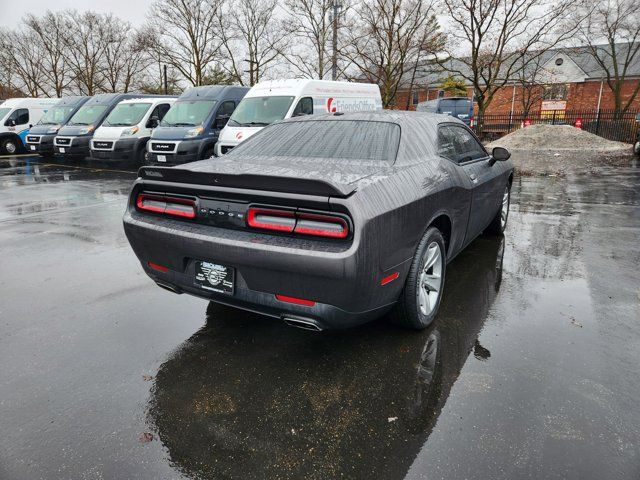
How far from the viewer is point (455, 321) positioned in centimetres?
352

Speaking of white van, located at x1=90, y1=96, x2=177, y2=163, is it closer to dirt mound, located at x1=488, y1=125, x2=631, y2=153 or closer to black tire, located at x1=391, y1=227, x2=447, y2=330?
black tire, located at x1=391, y1=227, x2=447, y2=330

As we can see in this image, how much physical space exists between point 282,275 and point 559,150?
21118 mm

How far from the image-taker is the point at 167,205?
3035 mm

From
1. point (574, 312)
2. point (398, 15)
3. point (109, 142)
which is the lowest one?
point (574, 312)

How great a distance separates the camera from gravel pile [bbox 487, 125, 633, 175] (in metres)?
15.1

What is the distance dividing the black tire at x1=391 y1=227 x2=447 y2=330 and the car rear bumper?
0.43 ft

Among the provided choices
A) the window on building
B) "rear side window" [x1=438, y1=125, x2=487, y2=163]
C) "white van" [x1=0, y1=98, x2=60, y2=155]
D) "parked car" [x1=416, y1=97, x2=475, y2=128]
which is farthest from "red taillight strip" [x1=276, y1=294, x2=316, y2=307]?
the window on building

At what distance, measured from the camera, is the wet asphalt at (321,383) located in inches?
83.0

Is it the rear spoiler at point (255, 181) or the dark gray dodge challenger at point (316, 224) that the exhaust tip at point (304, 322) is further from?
the rear spoiler at point (255, 181)

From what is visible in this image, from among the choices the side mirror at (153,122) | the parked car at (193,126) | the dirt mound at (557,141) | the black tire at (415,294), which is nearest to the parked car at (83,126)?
the side mirror at (153,122)

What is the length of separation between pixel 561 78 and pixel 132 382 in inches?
2114

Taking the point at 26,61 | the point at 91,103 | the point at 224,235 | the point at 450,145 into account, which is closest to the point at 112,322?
the point at 224,235

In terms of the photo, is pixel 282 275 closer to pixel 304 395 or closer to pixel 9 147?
pixel 304 395

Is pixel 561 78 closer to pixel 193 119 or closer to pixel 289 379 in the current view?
pixel 193 119
